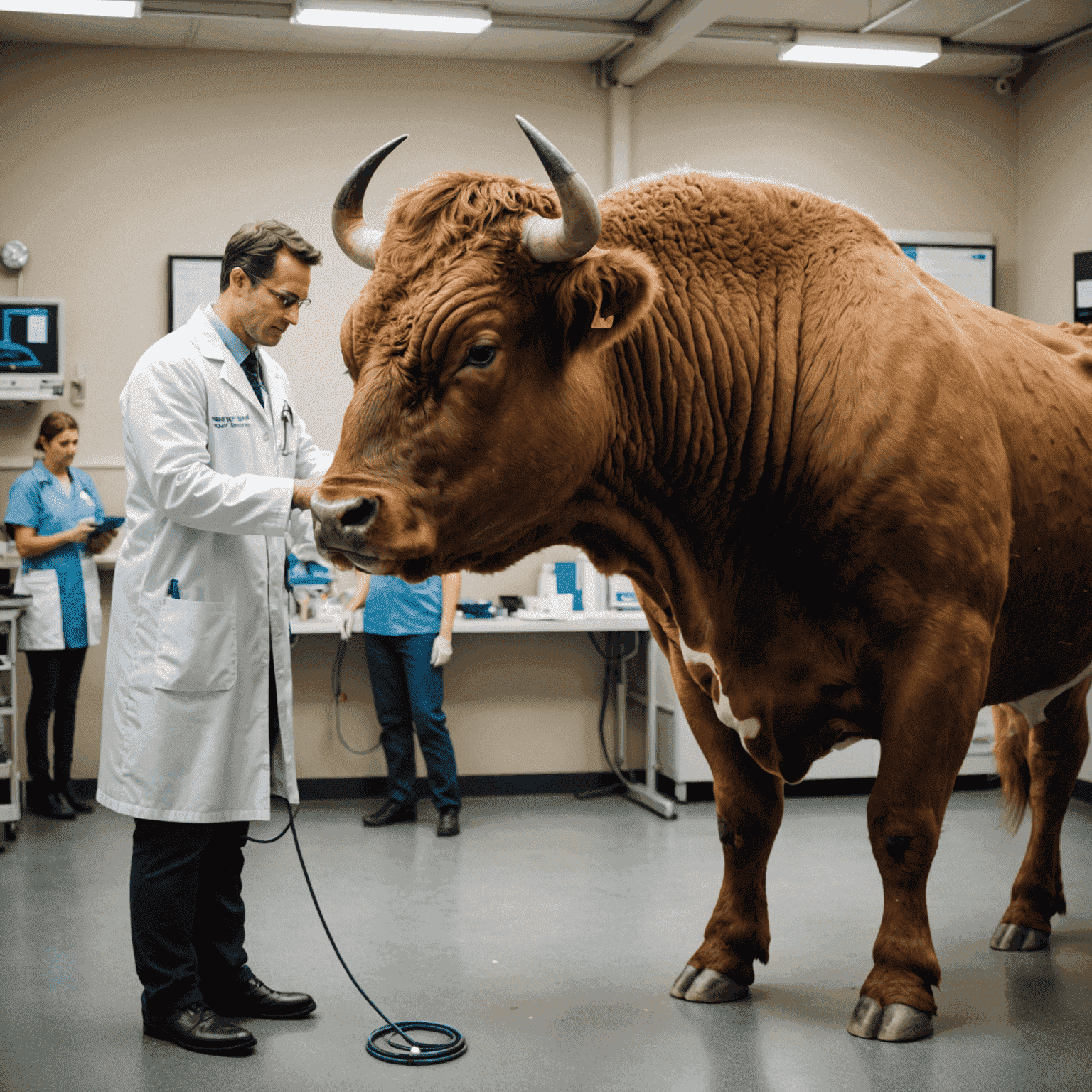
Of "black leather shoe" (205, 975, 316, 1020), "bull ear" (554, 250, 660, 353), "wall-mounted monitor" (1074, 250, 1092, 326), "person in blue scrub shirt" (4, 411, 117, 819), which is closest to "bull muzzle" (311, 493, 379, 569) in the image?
"bull ear" (554, 250, 660, 353)

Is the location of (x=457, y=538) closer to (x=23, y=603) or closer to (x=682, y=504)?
(x=682, y=504)

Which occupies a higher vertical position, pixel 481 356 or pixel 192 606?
pixel 481 356

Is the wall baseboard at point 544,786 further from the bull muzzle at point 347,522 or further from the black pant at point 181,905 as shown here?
the bull muzzle at point 347,522

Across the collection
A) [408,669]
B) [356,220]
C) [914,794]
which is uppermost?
[356,220]

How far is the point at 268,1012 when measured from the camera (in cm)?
277

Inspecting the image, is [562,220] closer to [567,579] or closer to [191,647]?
[191,647]

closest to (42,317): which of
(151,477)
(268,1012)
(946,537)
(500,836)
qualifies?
(500,836)

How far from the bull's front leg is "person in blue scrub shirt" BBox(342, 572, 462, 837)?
9.39ft

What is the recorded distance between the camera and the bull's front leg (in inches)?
91.2

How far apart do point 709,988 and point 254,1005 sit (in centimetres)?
108

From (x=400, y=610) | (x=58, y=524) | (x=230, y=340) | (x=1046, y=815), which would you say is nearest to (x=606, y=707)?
(x=400, y=610)

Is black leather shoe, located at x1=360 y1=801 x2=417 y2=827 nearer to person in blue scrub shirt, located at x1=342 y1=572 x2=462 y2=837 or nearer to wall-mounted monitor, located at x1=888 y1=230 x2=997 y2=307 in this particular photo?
person in blue scrub shirt, located at x1=342 y1=572 x2=462 y2=837

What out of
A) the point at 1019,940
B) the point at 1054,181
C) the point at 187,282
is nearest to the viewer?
the point at 1019,940

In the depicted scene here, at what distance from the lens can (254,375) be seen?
2.80 metres
